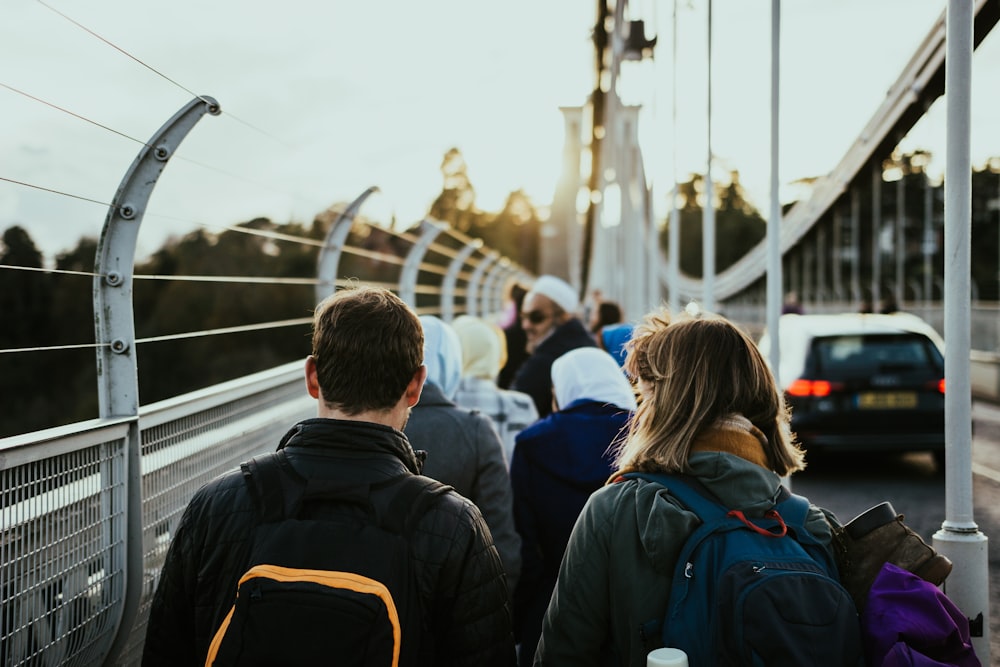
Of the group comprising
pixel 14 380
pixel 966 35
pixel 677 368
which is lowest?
pixel 14 380

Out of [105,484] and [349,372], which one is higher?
[349,372]

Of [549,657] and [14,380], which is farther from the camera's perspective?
[14,380]

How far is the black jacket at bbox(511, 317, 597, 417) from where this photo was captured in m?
4.78

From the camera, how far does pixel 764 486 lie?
1.80 meters

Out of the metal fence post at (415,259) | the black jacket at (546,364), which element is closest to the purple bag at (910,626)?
the black jacket at (546,364)

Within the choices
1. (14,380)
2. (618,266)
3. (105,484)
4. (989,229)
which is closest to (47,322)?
(14,380)

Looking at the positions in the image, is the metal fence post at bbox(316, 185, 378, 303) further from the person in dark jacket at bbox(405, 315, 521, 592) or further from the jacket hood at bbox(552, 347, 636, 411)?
the person in dark jacket at bbox(405, 315, 521, 592)

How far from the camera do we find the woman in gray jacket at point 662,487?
1780mm

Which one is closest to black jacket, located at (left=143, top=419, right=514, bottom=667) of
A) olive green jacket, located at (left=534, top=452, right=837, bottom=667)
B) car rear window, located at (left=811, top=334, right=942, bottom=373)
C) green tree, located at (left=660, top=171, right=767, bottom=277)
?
olive green jacket, located at (left=534, top=452, right=837, bottom=667)

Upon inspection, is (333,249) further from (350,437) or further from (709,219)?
(709,219)

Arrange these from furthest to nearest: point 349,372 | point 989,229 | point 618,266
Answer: point 989,229 → point 618,266 → point 349,372

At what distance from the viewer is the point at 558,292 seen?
17.8 feet

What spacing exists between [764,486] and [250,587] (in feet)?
2.80

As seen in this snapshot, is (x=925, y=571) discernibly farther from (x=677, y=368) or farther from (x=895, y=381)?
(x=895, y=381)
